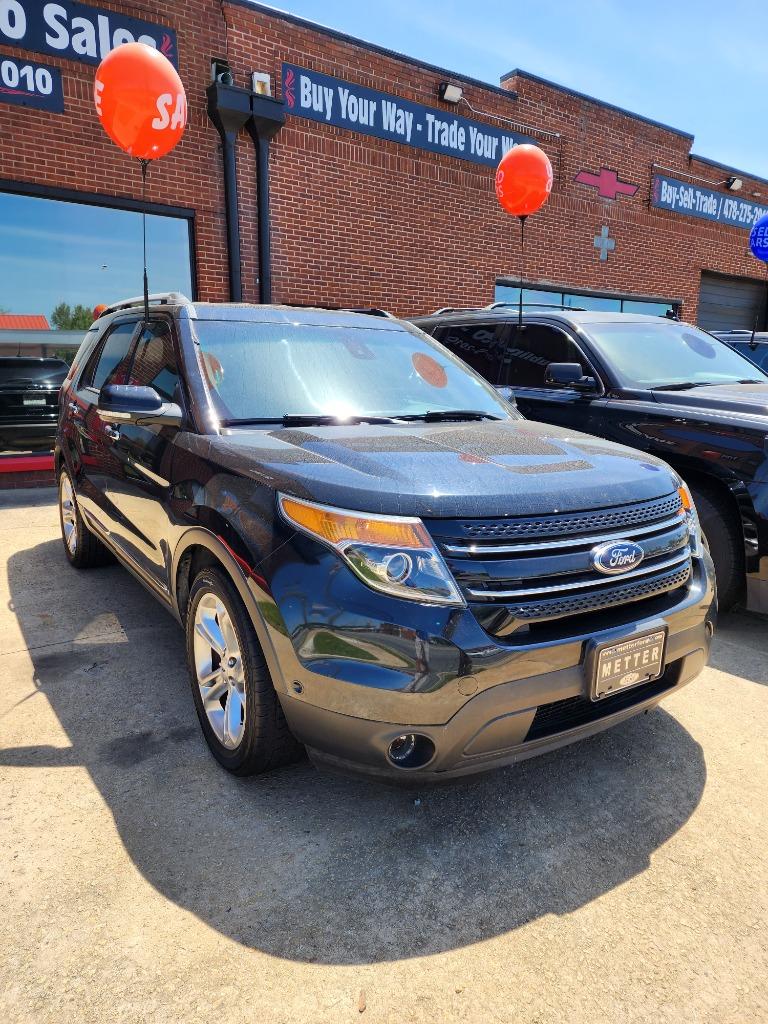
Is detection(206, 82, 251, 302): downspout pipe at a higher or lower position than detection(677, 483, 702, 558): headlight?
higher

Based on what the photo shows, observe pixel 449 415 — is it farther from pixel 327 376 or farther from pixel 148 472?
pixel 148 472

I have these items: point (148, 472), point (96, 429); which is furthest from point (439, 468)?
point (96, 429)

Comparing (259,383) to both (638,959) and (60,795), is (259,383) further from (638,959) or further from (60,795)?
(638,959)

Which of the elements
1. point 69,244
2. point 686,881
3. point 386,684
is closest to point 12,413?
point 69,244

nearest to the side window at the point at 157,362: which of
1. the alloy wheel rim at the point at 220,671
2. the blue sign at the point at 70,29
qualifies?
the alloy wheel rim at the point at 220,671

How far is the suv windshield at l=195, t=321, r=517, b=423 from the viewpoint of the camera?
115 inches

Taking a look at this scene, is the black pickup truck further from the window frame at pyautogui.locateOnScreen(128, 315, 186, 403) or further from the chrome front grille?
the chrome front grille

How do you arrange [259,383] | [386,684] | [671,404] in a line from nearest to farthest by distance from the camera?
[386,684] → [259,383] → [671,404]

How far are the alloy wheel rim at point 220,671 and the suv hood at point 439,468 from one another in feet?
Answer: 1.81

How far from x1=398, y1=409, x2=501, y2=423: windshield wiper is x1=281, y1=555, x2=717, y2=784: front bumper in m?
1.26

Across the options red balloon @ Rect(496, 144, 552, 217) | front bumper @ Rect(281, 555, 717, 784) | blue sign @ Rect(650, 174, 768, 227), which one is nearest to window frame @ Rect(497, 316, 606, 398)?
front bumper @ Rect(281, 555, 717, 784)

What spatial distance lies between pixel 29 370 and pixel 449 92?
7045mm

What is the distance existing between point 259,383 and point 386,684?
1539 mm

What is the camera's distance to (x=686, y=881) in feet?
6.84
